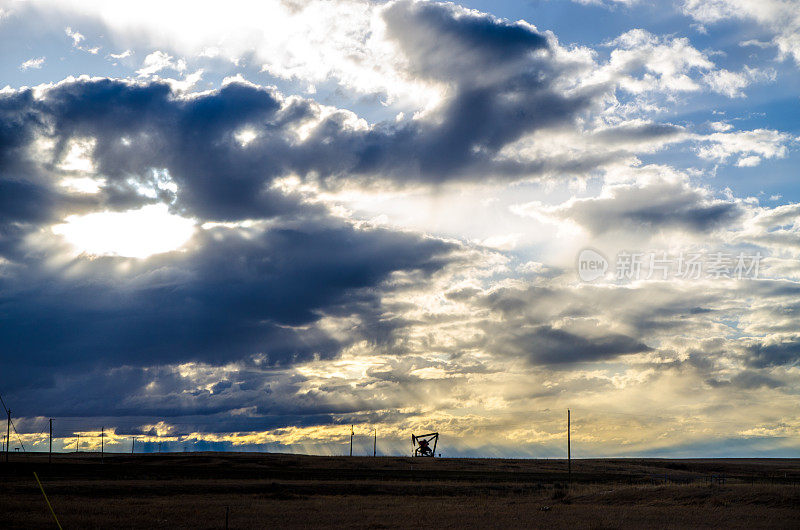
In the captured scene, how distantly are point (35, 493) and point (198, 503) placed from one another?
53.8 ft

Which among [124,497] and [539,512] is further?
[124,497]

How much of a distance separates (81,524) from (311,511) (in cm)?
1496

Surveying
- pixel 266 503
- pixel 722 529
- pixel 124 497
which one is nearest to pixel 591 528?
pixel 722 529

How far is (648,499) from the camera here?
161 ft

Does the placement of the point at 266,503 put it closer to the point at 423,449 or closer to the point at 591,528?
the point at 591,528

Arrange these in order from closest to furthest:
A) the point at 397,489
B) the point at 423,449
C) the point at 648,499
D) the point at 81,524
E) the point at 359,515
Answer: the point at 81,524 → the point at 359,515 → the point at 648,499 → the point at 397,489 → the point at 423,449

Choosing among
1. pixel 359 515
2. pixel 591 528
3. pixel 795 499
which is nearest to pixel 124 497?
pixel 359 515

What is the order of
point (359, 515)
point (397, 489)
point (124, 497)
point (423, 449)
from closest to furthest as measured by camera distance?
1. point (359, 515)
2. point (124, 497)
3. point (397, 489)
4. point (423, 449)

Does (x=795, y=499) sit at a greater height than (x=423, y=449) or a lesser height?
greater

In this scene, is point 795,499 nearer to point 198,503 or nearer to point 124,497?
point 198,503

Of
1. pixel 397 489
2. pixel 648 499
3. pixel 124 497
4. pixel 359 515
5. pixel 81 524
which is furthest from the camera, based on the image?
pixel 397 489

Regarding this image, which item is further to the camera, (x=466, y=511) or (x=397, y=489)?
(x=397, y=489)

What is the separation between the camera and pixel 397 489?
66.2 m

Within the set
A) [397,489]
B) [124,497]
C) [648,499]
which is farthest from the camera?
[397,489]
